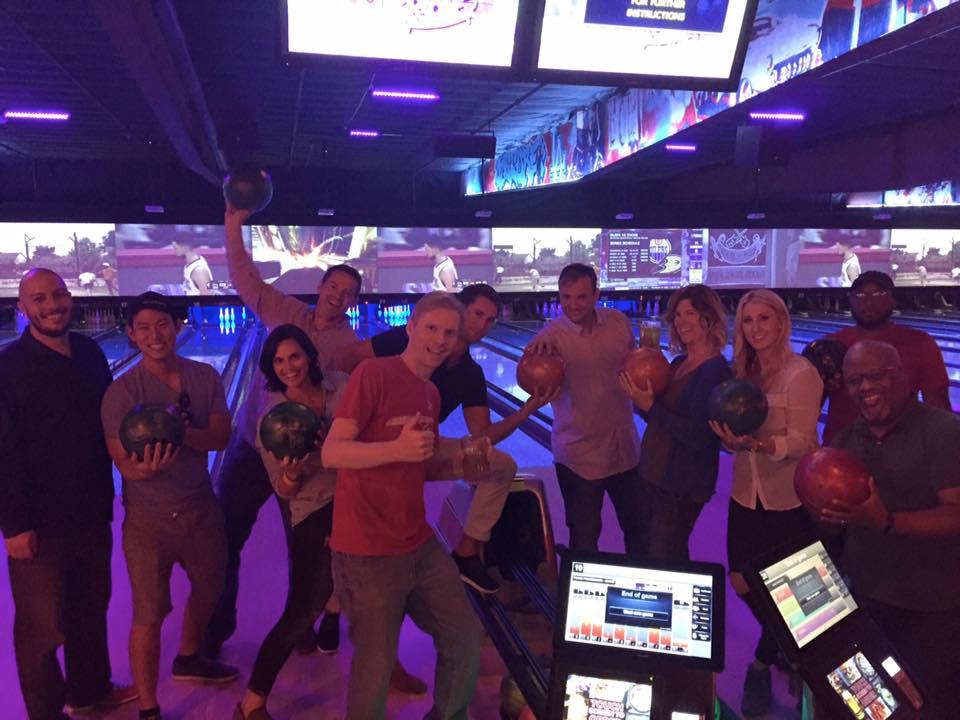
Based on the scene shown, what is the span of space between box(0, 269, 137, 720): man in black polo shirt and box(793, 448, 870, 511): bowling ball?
5.68 feet

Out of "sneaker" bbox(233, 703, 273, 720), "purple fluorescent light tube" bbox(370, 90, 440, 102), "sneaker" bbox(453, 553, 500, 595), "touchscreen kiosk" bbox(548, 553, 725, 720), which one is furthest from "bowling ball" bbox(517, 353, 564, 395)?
"purple fluorescent light tube" bbox(370, 90, 440, 102)

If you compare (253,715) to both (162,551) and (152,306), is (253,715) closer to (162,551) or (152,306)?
(162,551)

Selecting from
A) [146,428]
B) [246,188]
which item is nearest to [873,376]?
[146,428]

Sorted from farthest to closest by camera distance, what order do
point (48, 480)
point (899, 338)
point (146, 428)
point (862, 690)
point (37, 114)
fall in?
point (37, 114)
point (899, 338)
point (48, 480)
point (146, 428)
point (862, 690)

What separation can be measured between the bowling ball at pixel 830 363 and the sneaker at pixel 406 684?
1.51 m

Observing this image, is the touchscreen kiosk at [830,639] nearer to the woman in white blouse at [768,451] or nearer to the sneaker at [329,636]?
the woman in white blouse at [768,451]

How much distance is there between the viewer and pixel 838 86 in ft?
17.9

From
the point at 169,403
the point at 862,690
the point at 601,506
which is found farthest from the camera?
the point at 601,506

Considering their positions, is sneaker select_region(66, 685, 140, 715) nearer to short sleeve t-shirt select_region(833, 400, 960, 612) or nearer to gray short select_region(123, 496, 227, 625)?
gray short select_region(123, 496, 227, 625)

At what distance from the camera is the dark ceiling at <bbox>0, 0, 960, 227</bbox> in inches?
184

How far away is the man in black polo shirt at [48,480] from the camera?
1.89 metres

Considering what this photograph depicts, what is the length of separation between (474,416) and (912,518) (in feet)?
3.91

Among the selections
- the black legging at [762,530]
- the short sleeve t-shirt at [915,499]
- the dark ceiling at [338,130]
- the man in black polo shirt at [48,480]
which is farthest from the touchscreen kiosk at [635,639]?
the dark ceiling at [338,130]

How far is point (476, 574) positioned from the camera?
7.64 feet
